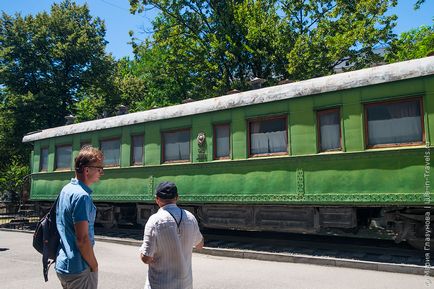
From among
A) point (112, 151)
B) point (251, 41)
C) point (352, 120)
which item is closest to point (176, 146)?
point (112, 151)

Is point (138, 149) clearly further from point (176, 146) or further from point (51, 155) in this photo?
point (51, 155)

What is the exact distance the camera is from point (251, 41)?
21766 millimetres

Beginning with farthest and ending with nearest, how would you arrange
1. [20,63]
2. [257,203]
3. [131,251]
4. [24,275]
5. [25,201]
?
[20,63] → [25,201] → [131,251] → [257,203] → [24,275]

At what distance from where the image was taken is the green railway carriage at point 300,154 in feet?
24.8

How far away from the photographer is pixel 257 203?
9.34 meters

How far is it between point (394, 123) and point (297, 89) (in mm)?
2132

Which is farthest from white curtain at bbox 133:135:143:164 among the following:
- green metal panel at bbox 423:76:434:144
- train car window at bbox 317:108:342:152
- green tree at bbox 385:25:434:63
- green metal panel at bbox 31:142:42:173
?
green tree at bbox 385:25:434:63

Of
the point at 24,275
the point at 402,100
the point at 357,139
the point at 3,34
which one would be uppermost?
the point at 3,34

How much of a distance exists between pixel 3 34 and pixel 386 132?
24.1 metres

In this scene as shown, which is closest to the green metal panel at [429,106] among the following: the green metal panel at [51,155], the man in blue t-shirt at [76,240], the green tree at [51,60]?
the man in blue t-shirt at [76,240]

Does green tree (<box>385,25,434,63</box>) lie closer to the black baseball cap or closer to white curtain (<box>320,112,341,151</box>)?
white curtain (<box>320,112,341,151</box>)

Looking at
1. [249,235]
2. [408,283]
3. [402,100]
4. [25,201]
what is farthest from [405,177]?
→ [25,201]

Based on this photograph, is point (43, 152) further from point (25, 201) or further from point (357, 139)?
point (357, 139)

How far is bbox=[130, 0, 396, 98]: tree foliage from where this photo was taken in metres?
19.7
